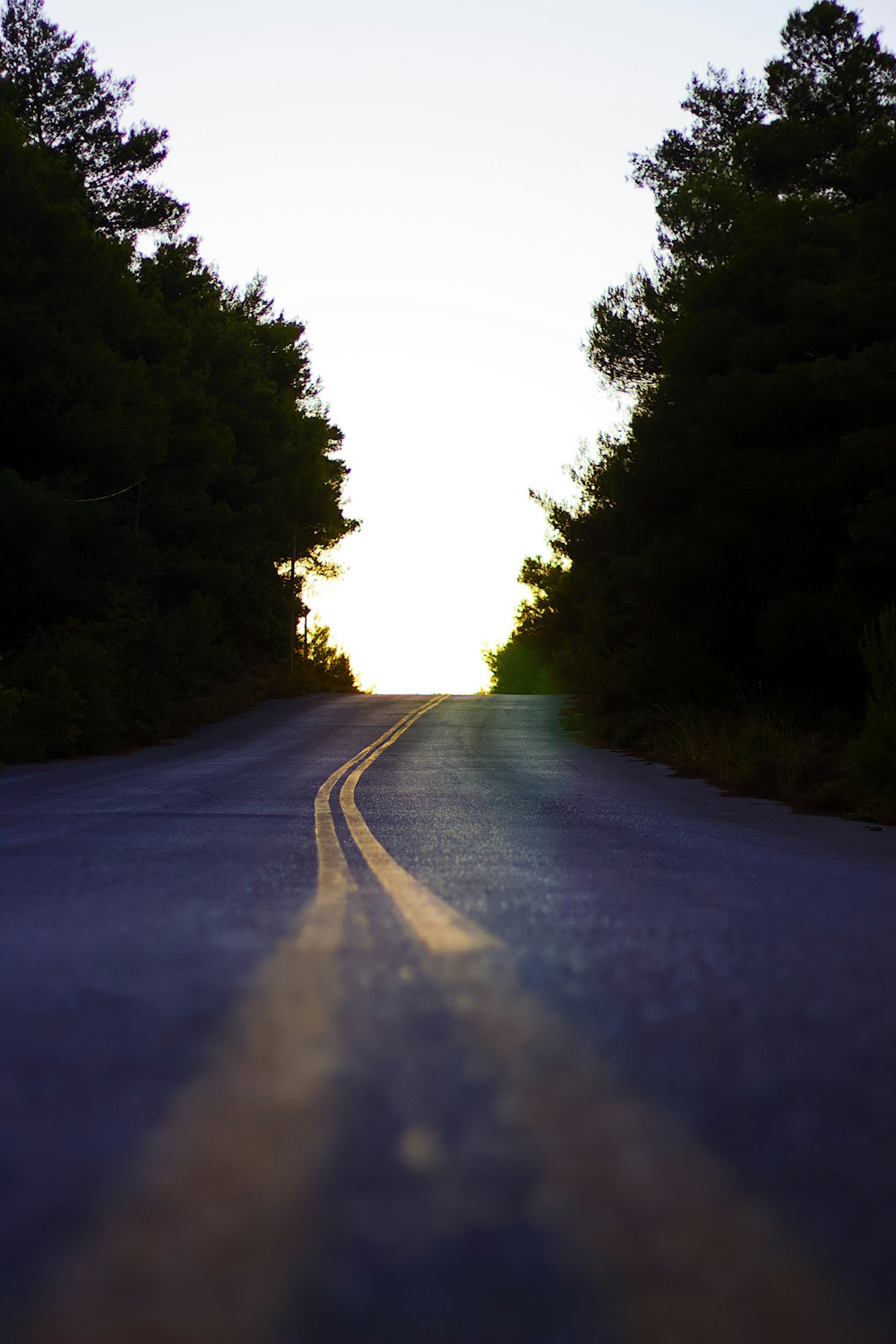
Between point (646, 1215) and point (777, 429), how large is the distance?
89.7 ft

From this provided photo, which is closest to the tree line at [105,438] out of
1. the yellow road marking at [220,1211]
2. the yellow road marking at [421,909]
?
the yellow road marking at [421,909]

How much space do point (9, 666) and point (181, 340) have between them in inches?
634

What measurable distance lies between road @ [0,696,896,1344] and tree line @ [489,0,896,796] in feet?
49.7

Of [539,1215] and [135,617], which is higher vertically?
[135,617]

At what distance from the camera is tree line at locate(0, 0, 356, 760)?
1178 inches

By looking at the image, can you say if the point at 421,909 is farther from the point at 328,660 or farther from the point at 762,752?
the point at 328,660

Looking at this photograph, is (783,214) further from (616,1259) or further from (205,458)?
(616,1259)

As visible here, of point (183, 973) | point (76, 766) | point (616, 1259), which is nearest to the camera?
point (616, 1259)

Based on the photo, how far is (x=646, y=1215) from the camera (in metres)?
2.79

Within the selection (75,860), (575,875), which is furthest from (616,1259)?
(75,860)

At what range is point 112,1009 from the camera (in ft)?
15.3

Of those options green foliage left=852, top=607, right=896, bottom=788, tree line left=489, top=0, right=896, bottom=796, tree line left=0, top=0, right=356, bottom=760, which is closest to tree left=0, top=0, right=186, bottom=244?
tree line left=0, top=0, right=356, bottom=760

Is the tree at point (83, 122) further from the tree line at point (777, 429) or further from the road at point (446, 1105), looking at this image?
the road at point (446, 1105)

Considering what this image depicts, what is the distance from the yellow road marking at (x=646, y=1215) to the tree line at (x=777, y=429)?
1765cm
